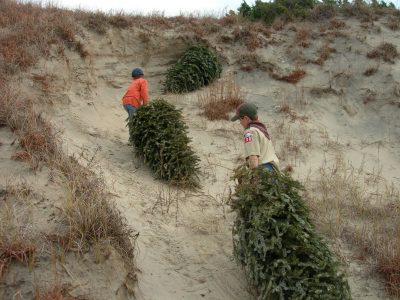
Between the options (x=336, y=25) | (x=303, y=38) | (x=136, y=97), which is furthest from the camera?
(x=336, y=25)

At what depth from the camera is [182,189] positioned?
764 cm

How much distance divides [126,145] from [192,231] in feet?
11.6

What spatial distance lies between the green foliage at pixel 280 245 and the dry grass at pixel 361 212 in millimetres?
1441

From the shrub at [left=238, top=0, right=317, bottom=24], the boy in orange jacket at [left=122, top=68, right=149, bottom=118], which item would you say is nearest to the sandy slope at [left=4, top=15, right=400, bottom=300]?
the boy in orange jacket at [left=122, top=68, right=149, bottom=118]

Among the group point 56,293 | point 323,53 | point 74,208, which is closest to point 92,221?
point 74,208

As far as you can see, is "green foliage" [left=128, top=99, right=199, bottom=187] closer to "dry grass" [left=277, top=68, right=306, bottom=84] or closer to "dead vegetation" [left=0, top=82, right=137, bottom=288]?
"dead vegetation" [left=0, top=82, right=137, bottom=288]

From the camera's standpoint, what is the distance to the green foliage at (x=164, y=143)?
7.75 metres

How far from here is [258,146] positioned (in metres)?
5.37

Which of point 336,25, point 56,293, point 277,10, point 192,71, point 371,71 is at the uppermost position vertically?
point 277,10

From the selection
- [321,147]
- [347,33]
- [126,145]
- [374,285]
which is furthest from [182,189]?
[347,33]

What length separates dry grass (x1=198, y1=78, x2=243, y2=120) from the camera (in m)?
10.9

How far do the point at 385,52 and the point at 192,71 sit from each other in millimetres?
5177

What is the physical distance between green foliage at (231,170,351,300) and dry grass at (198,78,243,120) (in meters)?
5.95

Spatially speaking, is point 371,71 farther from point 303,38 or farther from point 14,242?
point 14,242
